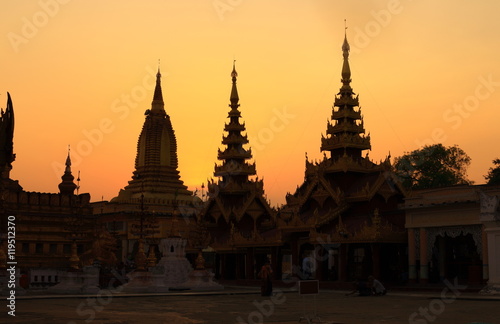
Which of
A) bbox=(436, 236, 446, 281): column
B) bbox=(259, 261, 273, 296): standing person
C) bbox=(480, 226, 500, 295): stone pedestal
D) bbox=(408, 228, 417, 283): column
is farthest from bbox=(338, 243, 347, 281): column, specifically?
bbox=(480, 226, 500, 295): stone pedestal

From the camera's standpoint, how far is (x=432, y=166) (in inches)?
2965

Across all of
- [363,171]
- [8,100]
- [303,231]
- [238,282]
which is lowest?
[238,282]

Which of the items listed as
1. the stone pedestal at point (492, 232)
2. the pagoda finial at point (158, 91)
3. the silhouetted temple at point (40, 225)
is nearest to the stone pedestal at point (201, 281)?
the stone pedestal at point (492, 232)

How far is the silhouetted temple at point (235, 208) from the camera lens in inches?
2208

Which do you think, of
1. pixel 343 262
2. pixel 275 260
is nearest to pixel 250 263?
pixel 275 260

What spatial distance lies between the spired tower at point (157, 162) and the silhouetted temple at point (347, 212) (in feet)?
111

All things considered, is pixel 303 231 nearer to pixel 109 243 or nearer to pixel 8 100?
pixel 109 243

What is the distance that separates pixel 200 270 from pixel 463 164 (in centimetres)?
4114

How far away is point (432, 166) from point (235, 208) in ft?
80.6

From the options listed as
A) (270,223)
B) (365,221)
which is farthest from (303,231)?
(270,223)

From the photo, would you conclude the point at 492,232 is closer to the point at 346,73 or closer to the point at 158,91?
Answer: the point at 346,73

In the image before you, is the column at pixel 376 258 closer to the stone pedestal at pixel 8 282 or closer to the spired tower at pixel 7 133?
the stone pedestal at pixel 8 282

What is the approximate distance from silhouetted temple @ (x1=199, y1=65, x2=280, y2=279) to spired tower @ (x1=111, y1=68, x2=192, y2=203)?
2172cm

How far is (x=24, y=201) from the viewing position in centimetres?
6100
